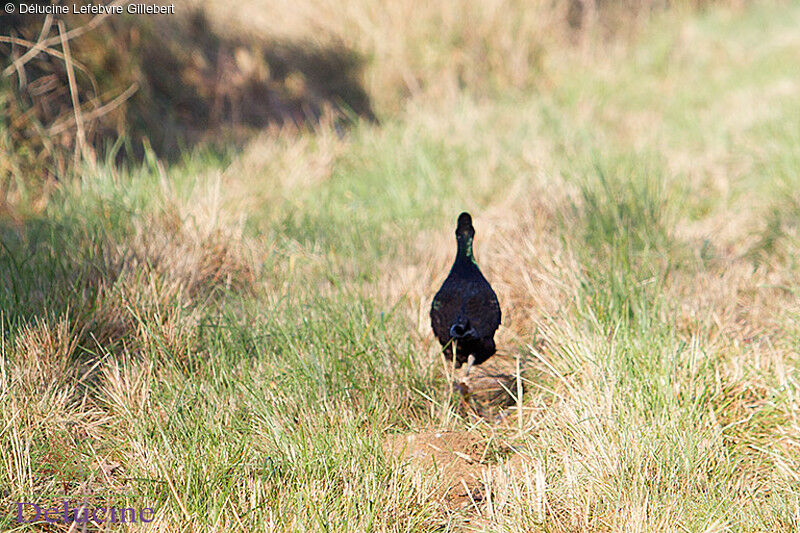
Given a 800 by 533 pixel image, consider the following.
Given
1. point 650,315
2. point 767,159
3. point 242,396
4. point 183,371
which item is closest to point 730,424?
point 650,315

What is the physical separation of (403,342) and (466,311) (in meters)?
0.43

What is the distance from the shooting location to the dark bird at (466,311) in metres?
2.44

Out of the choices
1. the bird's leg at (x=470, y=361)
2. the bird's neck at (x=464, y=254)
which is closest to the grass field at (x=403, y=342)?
the bird's leg at (x=470, y=361)

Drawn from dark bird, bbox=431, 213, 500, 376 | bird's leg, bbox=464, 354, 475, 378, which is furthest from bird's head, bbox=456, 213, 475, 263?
bird's leg, bbox=464, 354, 475, 378

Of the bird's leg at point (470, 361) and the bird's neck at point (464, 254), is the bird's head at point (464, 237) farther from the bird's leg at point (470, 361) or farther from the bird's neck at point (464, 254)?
the bird's leg at point (470, 361)

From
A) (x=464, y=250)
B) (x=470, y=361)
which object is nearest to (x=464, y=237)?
(x=464, y=250)

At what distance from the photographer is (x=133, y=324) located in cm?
278

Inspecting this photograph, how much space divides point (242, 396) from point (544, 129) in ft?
12.4

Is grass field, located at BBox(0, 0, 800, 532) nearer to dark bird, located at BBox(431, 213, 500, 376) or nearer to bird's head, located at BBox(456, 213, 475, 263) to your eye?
dark bird, located at BBox(431, 213, 500, 376)

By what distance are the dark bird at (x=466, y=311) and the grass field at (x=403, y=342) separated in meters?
0.19

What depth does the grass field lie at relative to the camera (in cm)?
208

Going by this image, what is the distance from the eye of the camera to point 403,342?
2.78m

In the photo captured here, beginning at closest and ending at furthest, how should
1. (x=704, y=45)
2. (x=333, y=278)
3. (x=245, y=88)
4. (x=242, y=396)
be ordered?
(x=242, y=396), (x=333, y=278), (x=245, y=88), (x=704, y=45)

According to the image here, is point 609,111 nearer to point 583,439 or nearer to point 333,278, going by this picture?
point 333,278
